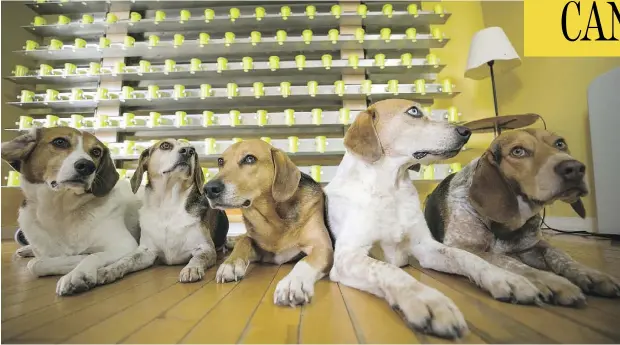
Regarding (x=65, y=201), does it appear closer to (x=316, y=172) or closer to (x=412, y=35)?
(x=316, y=172)

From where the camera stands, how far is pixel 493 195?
130 centimetres

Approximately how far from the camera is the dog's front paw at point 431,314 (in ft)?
2.47

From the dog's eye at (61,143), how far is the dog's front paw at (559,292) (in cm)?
199

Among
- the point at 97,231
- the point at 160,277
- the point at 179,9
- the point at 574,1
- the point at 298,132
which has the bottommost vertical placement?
the point at 160,277

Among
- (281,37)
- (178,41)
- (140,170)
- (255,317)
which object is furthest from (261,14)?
(255,317)

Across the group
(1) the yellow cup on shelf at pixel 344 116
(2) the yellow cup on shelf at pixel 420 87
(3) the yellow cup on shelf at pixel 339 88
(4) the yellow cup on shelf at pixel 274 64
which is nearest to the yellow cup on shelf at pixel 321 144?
(1) the yellow cup on shelf at pixel 344 116

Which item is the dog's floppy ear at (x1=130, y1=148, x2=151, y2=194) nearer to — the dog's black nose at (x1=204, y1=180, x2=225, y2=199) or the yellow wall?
the dog's black nose at (x1=204, y1=180, x2=225, y2=199)

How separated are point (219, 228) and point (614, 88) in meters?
3.20

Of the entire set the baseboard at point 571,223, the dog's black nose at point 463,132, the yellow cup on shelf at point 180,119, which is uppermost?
the yellow cup on shelf at point 180,119

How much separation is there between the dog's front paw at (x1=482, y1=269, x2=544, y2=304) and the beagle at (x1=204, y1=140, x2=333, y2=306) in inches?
23.7

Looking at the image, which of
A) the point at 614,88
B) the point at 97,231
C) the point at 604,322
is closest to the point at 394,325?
the point at 604,322

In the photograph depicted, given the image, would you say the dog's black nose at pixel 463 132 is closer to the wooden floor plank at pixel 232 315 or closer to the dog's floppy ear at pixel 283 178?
Result: the dog's floppy ear at pixel 283 178

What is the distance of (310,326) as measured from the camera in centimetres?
86

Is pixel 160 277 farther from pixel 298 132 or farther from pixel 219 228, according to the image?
pixel 298 132
